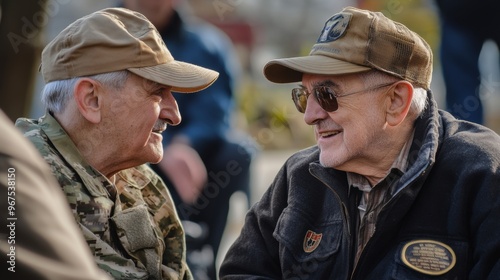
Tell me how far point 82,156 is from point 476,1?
9.30 ft

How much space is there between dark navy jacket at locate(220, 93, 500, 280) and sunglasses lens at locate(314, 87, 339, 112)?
228mm

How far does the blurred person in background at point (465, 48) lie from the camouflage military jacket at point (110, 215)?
239cm

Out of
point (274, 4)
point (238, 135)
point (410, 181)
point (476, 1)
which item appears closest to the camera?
point (410, 181)

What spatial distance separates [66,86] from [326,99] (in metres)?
0.93

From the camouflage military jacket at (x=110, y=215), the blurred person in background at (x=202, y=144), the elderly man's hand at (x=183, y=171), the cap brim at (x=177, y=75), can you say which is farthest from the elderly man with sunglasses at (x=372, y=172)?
the blurred person in background at (x=202, y=144)

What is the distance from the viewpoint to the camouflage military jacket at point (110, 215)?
10.7 feet

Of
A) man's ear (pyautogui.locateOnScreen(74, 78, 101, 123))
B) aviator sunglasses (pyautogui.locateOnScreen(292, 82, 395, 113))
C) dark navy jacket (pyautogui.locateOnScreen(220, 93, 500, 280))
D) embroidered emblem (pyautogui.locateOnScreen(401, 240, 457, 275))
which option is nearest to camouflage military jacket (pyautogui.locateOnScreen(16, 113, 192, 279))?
man's ear (pyautogui.locateOnScreen(74, 78, 101, 123))

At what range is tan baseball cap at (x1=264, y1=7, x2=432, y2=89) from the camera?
347cm

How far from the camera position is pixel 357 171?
11.6 feet

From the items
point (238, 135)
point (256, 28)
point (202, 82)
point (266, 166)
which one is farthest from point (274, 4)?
point (202, 82)

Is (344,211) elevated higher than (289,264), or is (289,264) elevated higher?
(344,211)

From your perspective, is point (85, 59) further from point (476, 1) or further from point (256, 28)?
point (256, 28)

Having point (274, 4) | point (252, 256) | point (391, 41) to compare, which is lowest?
point (274, 4)

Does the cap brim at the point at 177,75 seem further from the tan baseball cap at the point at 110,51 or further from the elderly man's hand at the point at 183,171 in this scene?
the elderly man's hand at the point at 183,171
